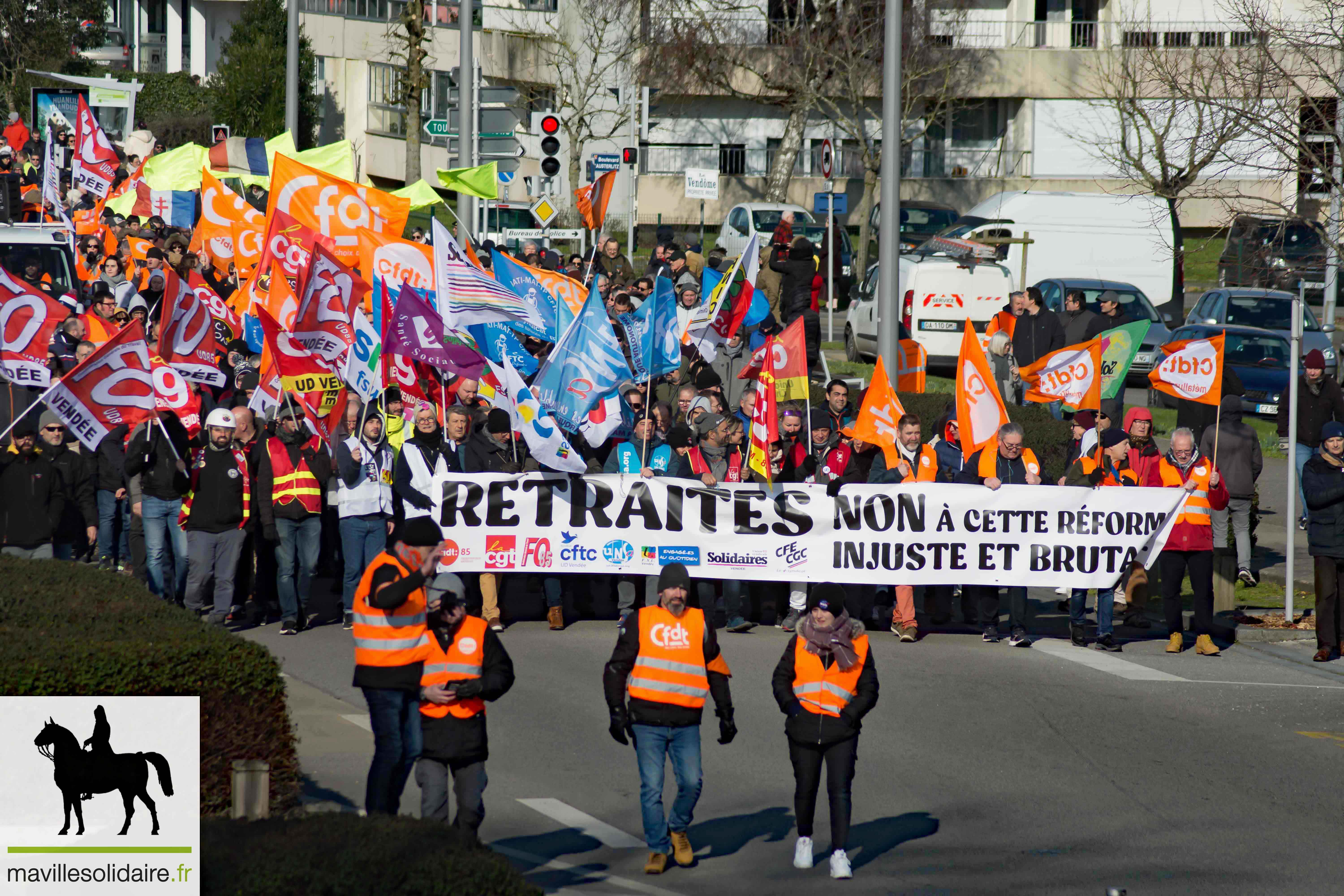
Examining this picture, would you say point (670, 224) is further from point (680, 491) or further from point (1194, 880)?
point (1194, 880)

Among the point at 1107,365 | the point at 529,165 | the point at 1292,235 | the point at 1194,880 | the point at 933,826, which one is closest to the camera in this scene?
the point at 1194,880

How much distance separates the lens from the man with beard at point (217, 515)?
43.2ft

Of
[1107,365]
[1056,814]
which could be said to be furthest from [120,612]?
[1107,365]

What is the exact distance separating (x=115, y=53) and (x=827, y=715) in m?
73.2

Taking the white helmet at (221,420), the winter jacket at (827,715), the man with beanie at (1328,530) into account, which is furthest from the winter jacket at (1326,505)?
the white helmet at (221,420)

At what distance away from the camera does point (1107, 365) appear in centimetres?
1689

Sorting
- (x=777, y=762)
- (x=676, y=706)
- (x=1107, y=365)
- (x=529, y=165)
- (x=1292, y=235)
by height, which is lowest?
(x=777, y=762)

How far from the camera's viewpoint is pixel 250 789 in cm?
631

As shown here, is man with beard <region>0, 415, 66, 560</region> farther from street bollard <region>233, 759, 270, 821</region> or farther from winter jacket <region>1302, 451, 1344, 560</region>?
winter jacket <region>1302, 451, 1344, 560</region>

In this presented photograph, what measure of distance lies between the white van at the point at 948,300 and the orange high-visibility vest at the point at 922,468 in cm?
1098

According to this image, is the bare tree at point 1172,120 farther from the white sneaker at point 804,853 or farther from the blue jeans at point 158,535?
the blue jeans at point 158,535

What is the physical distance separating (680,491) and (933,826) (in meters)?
5.26

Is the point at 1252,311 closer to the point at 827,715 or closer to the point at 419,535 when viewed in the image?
the point at 827,715

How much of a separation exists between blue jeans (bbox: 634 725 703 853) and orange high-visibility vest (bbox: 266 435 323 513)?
19.4 ft
